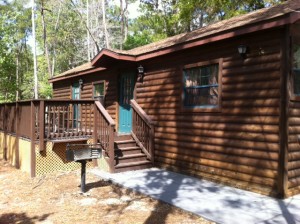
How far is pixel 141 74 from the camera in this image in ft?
28.7

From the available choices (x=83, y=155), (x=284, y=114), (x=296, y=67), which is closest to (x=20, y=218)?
(x=83, y=155)

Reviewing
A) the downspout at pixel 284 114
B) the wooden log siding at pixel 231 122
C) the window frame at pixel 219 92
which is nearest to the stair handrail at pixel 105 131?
the wooden log siding at pixel 231 122

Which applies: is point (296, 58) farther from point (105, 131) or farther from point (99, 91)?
point (99, 91)

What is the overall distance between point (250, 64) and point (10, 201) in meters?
5.09

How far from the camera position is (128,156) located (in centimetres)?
770

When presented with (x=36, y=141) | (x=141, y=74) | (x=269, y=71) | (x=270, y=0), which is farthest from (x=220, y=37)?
(x=270, y=0)

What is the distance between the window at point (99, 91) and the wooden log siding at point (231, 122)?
3.34 metres

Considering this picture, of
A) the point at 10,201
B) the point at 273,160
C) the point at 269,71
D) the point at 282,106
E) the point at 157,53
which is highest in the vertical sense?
the point at 157,53

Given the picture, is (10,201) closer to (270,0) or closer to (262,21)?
(262,21)

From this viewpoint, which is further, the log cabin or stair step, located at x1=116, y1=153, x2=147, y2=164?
stair step, located at x1=116, y1=153, x2=147, y2=164

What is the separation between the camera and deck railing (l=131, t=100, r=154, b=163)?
26.6 ft

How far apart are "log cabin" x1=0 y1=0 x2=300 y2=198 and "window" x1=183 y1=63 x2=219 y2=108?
A: 2 cm

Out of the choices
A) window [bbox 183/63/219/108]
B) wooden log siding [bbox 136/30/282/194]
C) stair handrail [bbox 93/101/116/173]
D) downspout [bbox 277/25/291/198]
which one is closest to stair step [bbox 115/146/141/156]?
stair handrail [bbox 93/101/116/173]

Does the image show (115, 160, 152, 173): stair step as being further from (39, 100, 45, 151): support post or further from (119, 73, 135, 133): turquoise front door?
(119, 73, 135, 133): turquoise front door
